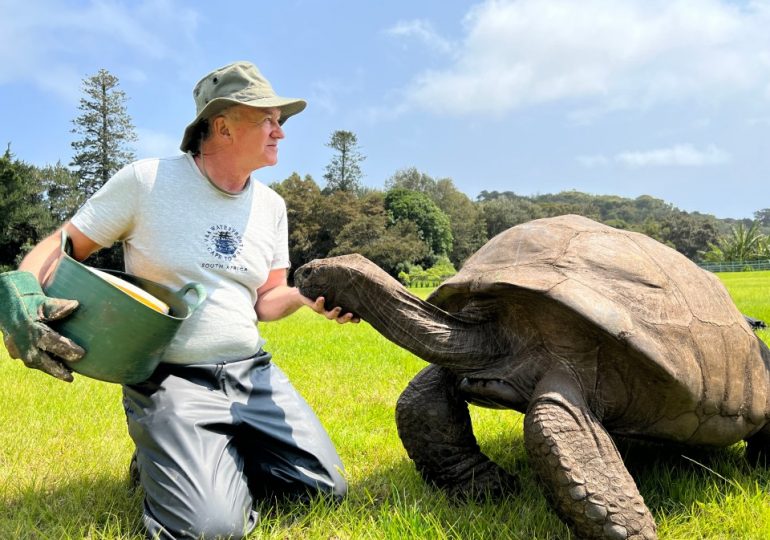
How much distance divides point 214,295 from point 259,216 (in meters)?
0.55

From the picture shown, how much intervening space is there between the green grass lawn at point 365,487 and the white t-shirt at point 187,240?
834mm

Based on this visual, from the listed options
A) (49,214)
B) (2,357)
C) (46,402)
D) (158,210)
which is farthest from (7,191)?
(158,210)

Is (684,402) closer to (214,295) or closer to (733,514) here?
(733,514)

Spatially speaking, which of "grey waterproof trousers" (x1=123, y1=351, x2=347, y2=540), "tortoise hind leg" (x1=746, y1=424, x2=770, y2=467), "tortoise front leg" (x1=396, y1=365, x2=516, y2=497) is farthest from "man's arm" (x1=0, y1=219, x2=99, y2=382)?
"tortoise hind leg" (x1=746, y1=424, x2=770, y2=467)

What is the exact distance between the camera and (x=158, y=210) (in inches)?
119

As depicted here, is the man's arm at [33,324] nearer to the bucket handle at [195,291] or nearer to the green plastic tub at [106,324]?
the green plastic tub at [106,324]

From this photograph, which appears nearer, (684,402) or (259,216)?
(684,402)

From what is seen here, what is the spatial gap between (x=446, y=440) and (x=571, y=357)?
0.72 m

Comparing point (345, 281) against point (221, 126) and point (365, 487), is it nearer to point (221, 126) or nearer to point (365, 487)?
point (365, 487)

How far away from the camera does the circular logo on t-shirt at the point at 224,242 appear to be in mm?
3100

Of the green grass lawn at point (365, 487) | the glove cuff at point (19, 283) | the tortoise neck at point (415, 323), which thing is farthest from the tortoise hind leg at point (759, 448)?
the glove cuff at point (19, 283)

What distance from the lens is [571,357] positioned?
2588 millimetres

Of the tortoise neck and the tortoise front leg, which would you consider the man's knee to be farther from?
the tortoise neck

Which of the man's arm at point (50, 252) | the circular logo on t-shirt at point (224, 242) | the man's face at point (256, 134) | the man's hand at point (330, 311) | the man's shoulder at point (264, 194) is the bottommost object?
the man's hand at point (330, 311)
